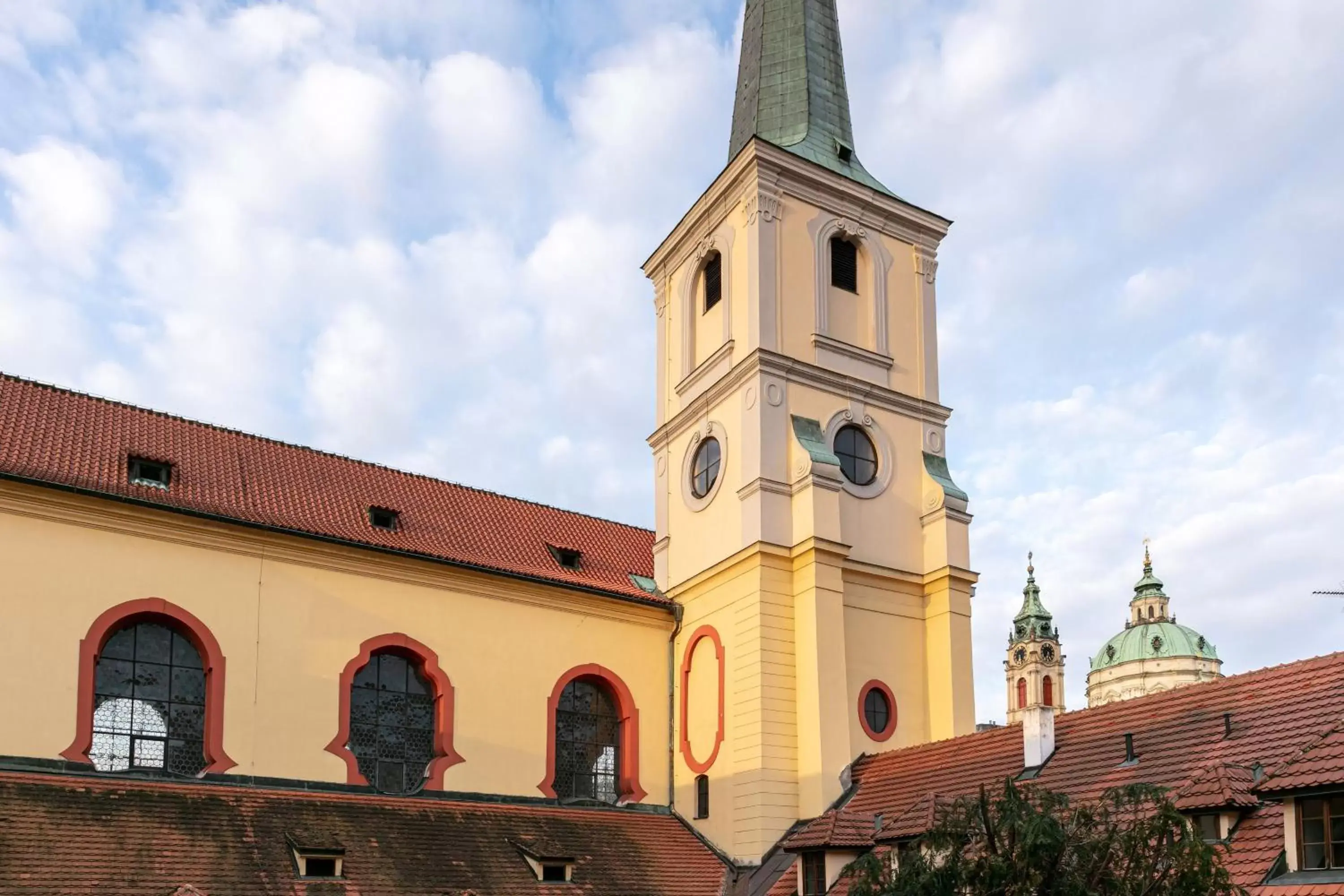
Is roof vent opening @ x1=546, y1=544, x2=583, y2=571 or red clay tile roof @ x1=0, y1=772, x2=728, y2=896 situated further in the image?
roof vent opening @ x1=546, y1=544, x2=583, y2=571

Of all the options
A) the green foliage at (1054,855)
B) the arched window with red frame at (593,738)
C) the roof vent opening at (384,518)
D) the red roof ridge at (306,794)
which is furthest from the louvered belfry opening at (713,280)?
the green foliage at (1054,855)

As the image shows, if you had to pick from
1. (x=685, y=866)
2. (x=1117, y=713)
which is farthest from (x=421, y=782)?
(x=1117, y=713)

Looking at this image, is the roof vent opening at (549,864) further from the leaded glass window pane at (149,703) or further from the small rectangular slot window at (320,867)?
the leaded glass window pane at (149,703)

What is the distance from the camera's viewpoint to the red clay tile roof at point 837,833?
1912cm

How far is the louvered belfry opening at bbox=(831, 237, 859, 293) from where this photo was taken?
26.5 m

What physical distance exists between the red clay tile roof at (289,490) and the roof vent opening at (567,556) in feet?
0.30

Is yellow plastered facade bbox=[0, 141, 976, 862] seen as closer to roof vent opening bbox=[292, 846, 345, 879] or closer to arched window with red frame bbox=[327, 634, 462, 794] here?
arched window with red frame bbox=[327, 634, 462, 794]

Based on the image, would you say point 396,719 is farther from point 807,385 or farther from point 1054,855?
point 1054,855

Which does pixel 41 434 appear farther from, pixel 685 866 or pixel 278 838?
pixel 685 866

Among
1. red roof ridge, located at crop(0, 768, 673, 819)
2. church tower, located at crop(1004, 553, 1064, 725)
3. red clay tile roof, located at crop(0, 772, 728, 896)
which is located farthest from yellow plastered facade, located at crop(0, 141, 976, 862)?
church tower, located at crop(1004, 553, 1064, 725)

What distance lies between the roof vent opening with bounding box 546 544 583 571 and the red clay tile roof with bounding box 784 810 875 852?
308 inches

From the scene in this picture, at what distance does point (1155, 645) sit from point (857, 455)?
86.8m

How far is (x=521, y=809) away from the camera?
22172 mm

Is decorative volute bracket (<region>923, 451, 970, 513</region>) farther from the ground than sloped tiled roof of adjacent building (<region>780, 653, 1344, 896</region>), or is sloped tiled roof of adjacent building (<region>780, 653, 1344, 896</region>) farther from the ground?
decorative volute bracket (<region>923, 451, 970, 513</region>)
